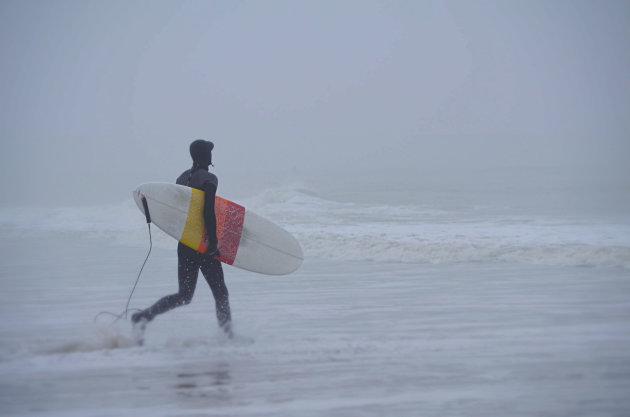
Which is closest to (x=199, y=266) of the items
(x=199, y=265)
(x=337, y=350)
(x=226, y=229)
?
(x=199, y=265)

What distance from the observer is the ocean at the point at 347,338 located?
118 inches

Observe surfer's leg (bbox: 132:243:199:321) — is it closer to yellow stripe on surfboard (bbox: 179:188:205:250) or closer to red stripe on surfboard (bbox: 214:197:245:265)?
yellow stripe on surfboard (bbox: 179:188:205:250)

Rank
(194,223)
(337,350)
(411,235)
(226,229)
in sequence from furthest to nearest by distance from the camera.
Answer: (411,235), (226,229), (194,223), (337,350)

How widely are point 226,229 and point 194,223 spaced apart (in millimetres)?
436

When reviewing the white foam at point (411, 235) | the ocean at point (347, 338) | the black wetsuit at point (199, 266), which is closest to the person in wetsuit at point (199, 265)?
the black wetsuit at point (199, 266)

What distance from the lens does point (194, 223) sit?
4.27 m

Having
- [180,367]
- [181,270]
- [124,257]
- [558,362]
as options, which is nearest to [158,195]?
[181,270]

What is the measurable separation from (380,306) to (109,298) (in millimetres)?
2558

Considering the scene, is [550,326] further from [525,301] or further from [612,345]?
[525,301]

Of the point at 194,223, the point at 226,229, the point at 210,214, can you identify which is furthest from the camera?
the point at 226,229

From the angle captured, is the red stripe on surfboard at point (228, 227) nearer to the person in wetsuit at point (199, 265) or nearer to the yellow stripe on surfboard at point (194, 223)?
the yellow stripe on surfboard at point (194, 223)

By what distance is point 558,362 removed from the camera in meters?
3.55

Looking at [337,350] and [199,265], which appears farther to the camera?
[199,265]

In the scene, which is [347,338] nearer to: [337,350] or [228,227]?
[337,350]
